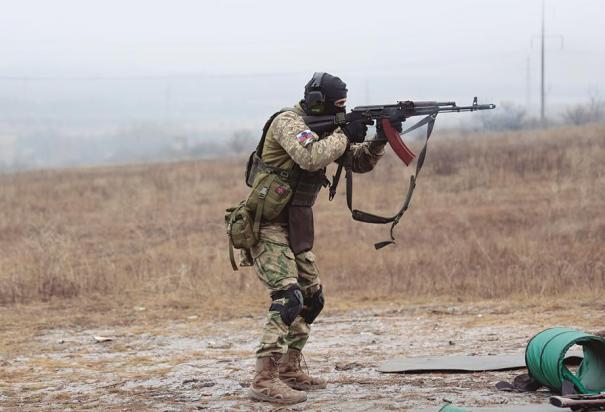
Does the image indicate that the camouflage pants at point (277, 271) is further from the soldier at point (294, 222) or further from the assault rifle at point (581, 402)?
the assault rifle at point (581, 402)

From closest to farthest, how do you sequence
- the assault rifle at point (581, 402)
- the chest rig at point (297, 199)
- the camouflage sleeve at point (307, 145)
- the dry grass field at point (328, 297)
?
the assault rifle at point (581, 402) < the camouflage sleeve at point (307, 145) < the chest rig at point (297, 199) < the dry grass field at point (328, 297)

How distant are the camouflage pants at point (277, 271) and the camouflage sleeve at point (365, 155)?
617 millimetres

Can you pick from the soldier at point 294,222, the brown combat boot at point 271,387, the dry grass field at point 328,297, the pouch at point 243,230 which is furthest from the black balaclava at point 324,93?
the dry grass field at point 328,297

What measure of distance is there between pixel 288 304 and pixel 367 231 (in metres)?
10.1

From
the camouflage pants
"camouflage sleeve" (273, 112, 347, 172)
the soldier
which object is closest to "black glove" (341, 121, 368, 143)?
the soldier

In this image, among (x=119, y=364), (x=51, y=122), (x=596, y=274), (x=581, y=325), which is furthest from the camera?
(x=51, y=122)

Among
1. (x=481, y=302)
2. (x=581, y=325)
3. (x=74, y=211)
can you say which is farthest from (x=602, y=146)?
(x=581, y=325)

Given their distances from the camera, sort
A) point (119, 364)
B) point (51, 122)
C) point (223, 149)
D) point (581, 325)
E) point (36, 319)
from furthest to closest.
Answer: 1. point (51, 122)
2. point (223, 149)
3. point (36, 319)
4. point (581, 325)
5. point (119, 364)

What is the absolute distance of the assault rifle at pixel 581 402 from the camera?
436 cm

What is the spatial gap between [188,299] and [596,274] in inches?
177

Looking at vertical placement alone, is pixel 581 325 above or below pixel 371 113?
below

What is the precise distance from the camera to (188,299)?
388 inches

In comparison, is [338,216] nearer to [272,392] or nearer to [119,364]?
[119,364]

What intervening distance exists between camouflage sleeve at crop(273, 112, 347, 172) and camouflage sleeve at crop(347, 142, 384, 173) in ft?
1.27
